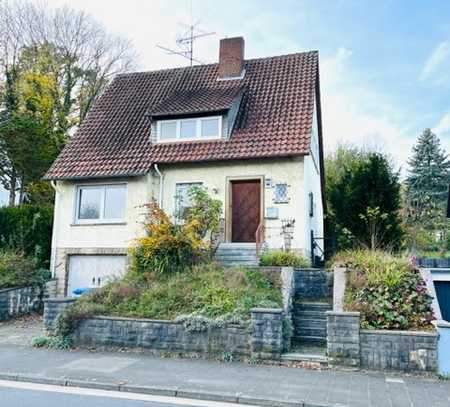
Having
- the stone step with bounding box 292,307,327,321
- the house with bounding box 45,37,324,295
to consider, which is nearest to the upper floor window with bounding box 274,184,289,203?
the house with bounding box 45,37,324,295

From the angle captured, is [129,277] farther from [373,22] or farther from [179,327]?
[373,22]

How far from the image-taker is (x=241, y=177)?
1522 centimetres

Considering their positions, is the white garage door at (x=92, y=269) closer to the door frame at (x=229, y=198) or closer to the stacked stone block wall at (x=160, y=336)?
the door frame at (x=229, y=198)

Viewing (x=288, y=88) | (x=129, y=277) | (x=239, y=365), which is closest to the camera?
(x=239, y=365)

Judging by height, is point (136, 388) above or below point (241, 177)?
below

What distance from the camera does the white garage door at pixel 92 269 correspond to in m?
15.6

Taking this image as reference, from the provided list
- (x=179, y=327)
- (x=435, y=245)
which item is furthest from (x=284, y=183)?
(x=435, y=245)

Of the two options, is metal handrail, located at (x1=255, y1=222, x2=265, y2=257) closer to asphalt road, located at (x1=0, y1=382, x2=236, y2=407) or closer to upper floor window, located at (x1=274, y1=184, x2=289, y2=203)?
upper floor window, located at (x1=274, y1=184, x2=289, y2=203)

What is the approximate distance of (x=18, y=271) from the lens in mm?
14414

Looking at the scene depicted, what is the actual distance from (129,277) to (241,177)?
5414 mm

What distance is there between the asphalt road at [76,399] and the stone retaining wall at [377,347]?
9.62 feet

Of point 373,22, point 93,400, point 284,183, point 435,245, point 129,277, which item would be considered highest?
point 373,22

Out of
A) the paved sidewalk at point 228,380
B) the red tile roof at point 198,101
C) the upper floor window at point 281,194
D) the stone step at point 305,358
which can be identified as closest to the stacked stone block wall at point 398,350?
the paved sidewalk at point 228,380

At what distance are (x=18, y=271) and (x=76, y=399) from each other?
9.20m
